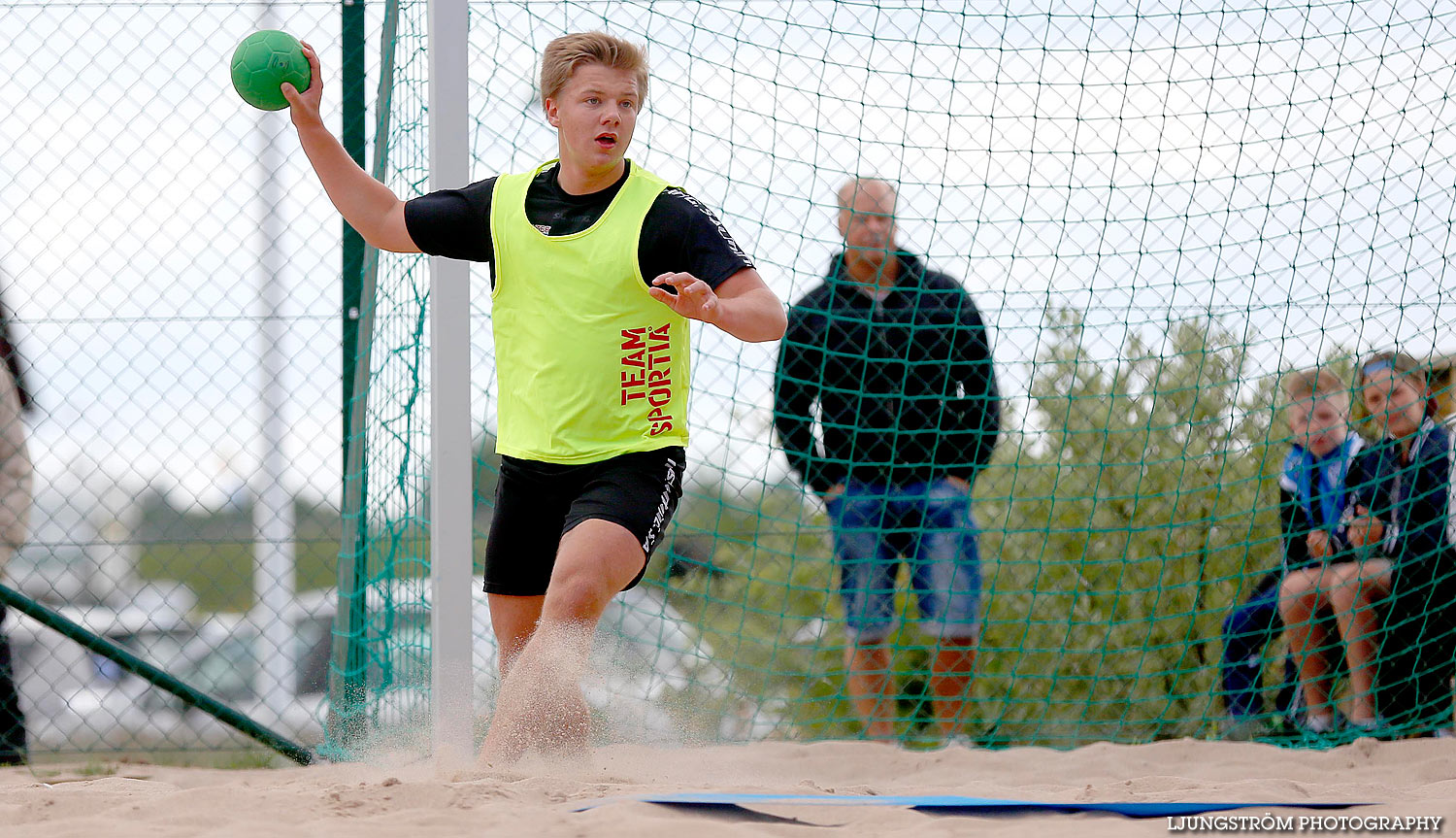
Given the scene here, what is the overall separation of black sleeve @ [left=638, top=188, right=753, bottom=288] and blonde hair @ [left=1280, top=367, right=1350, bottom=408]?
2.71 metres

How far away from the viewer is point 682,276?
8.12 feet

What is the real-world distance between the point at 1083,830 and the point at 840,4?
2.77m

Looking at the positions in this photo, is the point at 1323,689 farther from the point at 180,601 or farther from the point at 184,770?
the point at 180,601

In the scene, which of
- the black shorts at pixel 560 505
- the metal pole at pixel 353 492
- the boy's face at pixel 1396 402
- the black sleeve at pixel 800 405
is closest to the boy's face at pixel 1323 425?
the boy's face at pixel 1396 402

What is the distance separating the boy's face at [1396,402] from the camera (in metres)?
4.27

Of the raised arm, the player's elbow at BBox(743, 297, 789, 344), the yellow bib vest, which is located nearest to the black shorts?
the yellow bib vest

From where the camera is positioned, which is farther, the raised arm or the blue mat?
the raised arm

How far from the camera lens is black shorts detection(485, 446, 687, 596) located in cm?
272

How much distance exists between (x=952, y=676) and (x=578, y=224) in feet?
7.98

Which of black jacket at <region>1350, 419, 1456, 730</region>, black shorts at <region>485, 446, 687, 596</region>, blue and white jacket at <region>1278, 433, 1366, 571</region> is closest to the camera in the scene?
black shorts at <region>485, 446, 687, 596</region>

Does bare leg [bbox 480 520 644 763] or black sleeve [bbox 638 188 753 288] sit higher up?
black sleeve [bbox 638 188 753 288]

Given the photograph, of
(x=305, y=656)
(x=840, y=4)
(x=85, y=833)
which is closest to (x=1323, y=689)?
(x=840, y=4)

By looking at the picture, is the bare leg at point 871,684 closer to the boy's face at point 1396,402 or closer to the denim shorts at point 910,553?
the denim shorts at point 910,553

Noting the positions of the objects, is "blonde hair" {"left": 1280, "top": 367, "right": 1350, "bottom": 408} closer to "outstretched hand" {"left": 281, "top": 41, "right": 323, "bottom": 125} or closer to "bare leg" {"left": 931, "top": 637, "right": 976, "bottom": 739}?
"bare leg" {"left": 931, "top": 637, "right": 976, "bottom": 739}
